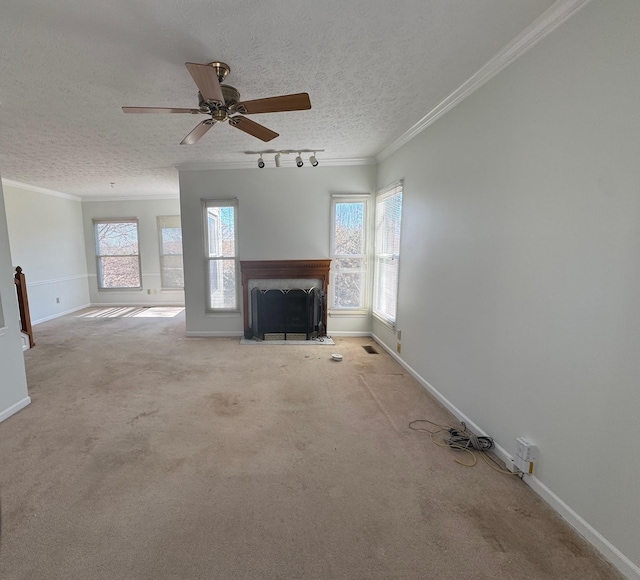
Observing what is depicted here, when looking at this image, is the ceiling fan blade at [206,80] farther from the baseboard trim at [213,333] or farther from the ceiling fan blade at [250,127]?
the baseboard trim at [213,333]

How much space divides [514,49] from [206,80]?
5.91ft

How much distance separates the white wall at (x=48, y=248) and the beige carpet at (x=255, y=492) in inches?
151

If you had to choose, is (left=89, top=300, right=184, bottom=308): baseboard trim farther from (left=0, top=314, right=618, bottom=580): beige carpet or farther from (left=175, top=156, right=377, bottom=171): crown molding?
(left=0, top=314, right=618, bottom=580): beige carpet

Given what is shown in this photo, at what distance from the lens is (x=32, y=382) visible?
304 cm

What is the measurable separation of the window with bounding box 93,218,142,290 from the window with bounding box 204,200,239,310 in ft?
11.4

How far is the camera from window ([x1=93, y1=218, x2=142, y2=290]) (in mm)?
6832

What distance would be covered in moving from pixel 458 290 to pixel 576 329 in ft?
3.13

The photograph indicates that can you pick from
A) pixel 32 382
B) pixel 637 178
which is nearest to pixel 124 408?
pixel 32 382

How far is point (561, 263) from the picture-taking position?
1509 millimetres

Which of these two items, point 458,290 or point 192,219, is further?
point 192,219

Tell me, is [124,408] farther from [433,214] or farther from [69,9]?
[433,214]

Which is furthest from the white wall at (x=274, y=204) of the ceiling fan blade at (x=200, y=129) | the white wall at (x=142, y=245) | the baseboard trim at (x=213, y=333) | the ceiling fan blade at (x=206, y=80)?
the white wall at (x=142, y=245)

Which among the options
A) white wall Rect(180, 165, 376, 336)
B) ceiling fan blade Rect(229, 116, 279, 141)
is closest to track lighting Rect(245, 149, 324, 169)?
white wall Rect(180, 165, 376, 336)

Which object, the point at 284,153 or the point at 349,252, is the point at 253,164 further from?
the point at 349,252
